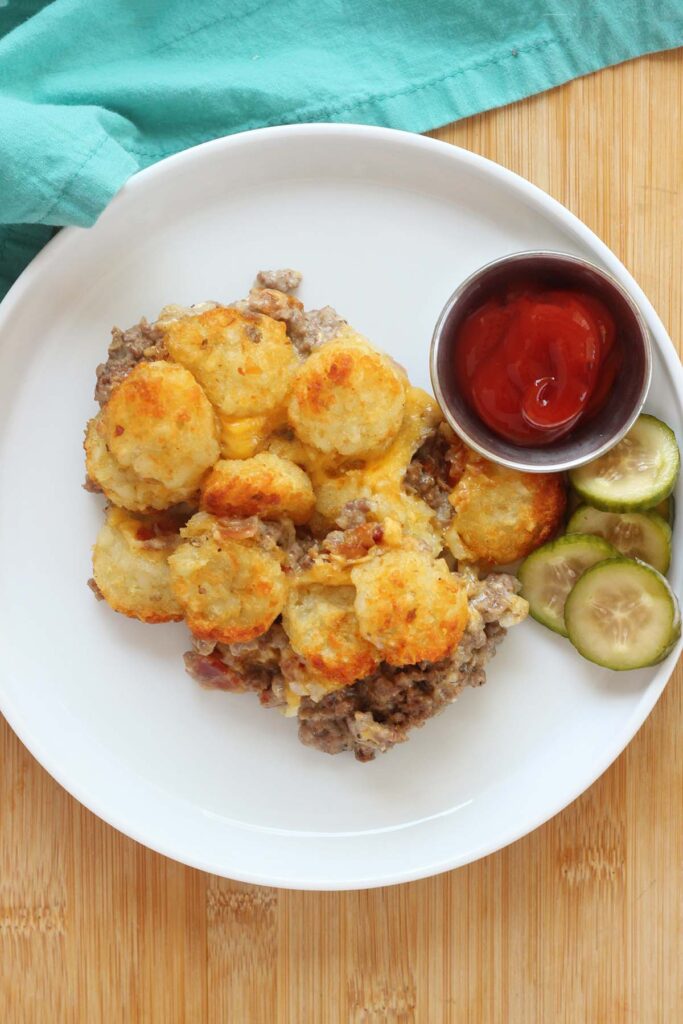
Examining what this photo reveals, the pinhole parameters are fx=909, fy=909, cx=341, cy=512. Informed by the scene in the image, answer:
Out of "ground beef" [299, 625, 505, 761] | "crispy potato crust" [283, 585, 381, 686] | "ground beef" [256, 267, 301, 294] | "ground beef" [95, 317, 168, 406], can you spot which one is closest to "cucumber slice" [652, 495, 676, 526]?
"ground beef" [299, 625, 505, 761]

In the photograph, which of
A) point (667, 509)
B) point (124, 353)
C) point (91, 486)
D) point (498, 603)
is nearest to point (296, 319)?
point (124, 353)

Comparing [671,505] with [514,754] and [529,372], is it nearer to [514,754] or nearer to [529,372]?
[529,372]

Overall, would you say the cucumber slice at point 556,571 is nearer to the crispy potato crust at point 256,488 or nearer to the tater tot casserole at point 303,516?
the tater tot casserole at point 303,516

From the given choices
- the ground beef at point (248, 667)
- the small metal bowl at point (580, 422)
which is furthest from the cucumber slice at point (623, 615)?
the ground beef at point (248, 667)

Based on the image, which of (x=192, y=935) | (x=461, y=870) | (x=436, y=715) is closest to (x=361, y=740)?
(x=436, y=715)

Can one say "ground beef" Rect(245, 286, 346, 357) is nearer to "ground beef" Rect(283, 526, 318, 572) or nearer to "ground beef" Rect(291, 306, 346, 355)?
"ground beef" Rect(291, 306, 346, 355)

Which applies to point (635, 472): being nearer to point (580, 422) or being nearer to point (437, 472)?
point (580, 422)
